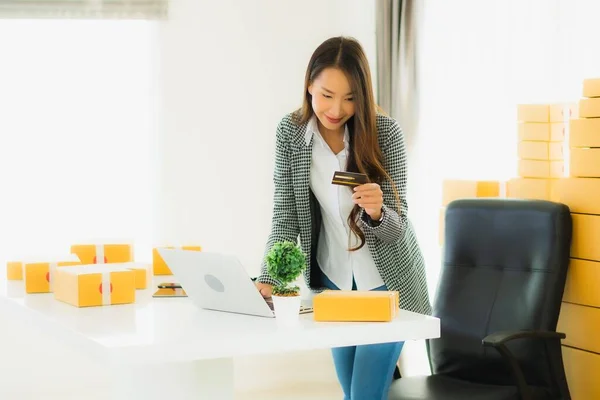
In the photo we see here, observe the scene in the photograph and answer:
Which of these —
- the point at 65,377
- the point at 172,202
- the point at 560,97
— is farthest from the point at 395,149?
the point at 65,377

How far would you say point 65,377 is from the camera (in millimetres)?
4301

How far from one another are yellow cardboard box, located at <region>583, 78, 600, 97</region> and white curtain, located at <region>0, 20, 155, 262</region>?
2.27m

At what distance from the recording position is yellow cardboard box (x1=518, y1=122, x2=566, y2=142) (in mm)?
3088

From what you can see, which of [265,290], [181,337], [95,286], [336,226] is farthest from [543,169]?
[181,337]

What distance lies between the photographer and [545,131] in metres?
3.10

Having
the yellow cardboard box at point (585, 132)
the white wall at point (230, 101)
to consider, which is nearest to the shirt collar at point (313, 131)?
the yellow cardboard box at point (585, 132)

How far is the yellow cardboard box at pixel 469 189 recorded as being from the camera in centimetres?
332

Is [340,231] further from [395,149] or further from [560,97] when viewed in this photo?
[560,97]

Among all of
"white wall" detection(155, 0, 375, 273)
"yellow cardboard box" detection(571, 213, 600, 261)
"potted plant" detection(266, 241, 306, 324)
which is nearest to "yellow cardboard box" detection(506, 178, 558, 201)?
"yellow cardboard box" detection(571, 213, 600, 261)

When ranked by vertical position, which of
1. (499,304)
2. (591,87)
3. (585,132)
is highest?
(591,87)

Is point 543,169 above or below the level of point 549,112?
below

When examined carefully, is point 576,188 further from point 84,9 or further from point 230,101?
point 84,9

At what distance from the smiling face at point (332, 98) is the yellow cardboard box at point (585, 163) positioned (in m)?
0.92

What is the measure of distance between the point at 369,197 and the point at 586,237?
99 centimetres
